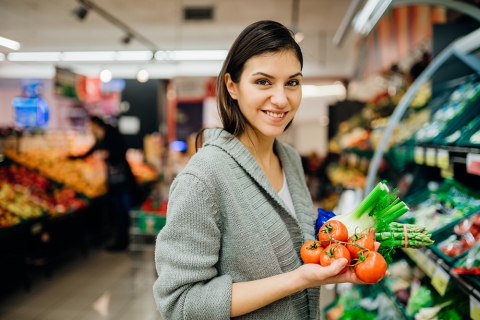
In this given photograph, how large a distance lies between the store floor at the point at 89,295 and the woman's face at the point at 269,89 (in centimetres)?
301

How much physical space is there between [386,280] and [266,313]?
167 centimetres

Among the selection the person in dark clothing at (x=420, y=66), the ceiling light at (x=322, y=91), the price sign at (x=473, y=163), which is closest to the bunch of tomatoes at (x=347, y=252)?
the price sign at (x=473, y=163)

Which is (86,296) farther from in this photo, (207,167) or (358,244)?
(358,244)

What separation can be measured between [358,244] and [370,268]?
9 cm

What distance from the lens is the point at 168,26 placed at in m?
8.75

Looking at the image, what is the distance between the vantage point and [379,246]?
124 cm

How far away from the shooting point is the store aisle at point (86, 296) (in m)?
3.65

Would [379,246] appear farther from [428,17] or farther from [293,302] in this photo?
[428,17]

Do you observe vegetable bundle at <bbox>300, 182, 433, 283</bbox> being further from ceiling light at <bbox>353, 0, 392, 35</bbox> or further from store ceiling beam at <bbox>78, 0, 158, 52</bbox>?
store ceiling beam at <bbox>78, 0, 158, 52</bbox>

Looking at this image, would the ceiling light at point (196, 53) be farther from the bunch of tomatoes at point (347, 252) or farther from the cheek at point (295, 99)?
the bunch of tomatoes at point (347, 252)

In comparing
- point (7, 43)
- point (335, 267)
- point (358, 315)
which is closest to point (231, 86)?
point (335, 267)

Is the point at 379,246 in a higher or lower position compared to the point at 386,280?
higher

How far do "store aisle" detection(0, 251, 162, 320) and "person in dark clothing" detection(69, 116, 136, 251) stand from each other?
2.50 feet

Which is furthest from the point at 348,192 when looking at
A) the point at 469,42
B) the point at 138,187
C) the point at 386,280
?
the point at 138,187
